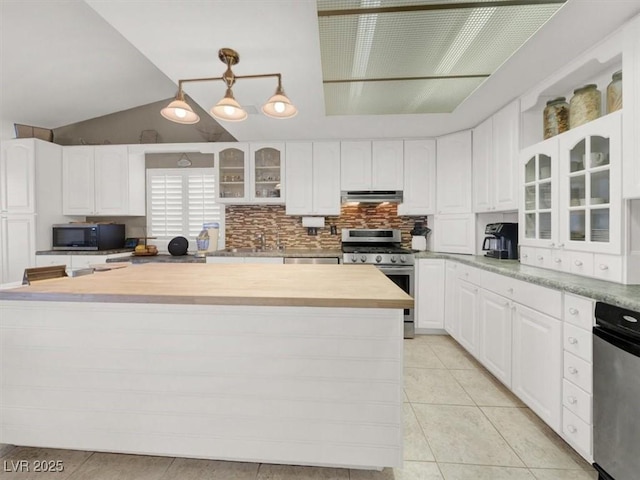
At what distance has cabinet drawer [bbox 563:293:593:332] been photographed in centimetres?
142

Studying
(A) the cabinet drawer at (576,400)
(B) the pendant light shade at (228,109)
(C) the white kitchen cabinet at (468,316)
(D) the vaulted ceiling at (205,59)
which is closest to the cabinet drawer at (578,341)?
(A) the cabinet drawer at (576,400)

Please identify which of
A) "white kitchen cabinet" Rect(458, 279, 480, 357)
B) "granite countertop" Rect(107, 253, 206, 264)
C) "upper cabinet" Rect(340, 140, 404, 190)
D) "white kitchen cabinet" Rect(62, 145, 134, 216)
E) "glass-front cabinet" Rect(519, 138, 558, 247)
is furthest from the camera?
"white kitchen cabinet" Rect(62, 145, 134, 216)

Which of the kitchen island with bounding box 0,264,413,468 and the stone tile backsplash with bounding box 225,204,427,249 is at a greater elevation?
the stone tile backsplash with bounding box 225,204,427,249

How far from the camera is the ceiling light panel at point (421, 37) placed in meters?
1.52

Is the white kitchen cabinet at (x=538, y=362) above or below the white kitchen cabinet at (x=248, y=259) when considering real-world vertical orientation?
below

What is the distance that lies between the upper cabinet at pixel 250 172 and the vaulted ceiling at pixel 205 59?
223 millimetres

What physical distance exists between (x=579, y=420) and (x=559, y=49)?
2209 mm

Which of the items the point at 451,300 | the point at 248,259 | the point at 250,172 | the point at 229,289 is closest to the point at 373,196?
the point at 451,300

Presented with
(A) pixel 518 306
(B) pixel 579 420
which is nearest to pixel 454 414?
(B) pixel 579 420

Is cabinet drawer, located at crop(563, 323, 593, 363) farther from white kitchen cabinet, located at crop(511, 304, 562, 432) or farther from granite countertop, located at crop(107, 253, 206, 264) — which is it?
granite countertop, located at crop(107, 253, 206, 264)

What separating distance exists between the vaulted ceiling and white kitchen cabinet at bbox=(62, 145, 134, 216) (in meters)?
0.67

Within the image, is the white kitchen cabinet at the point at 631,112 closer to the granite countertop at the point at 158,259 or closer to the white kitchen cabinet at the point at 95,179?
the granite countertop at the point at 158,259

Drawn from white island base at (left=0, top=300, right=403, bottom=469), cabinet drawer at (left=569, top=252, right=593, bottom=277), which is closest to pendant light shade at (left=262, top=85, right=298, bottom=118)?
white island base at (left=0, top=300, right=403, bottom=469)

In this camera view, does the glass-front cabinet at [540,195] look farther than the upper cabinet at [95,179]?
No
